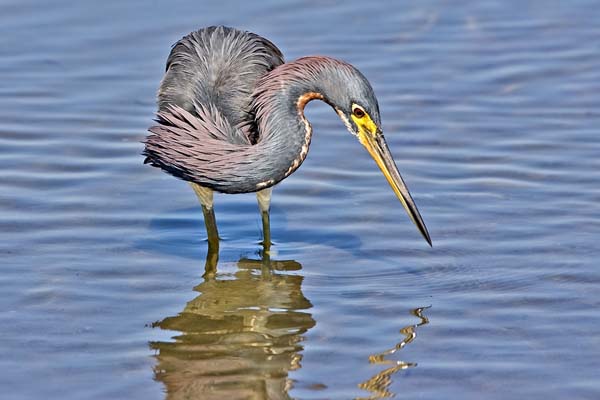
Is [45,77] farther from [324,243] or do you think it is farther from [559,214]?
[559,214]

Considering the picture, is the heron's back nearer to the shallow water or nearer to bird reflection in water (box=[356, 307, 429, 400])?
the shallow water

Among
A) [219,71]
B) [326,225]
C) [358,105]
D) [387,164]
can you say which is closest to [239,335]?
[387,164]

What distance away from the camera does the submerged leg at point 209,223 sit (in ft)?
24.5

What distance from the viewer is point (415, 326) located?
6445 millimetres

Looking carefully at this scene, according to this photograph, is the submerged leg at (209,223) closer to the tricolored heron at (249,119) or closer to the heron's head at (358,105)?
the tricolored heron at (249,119)

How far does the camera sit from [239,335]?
643cm

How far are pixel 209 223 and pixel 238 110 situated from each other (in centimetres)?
77

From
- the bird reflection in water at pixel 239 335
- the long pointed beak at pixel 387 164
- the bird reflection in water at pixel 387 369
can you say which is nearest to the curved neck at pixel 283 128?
the long pointed beak at pixel 387 164

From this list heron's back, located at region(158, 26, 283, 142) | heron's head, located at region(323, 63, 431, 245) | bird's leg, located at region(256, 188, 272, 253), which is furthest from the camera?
bird's leg, located at region(256, 188, 272, 253)

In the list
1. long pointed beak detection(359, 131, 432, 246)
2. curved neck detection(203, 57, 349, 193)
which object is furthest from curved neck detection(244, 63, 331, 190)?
long pointed beak detection(359, 131, 432, 246)

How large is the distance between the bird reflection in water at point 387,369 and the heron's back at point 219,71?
1462mm

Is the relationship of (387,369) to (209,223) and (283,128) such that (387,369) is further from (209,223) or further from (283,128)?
(209,223)

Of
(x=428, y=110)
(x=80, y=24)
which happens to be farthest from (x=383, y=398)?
(x=80, y=24)

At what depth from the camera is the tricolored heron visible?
664cm
